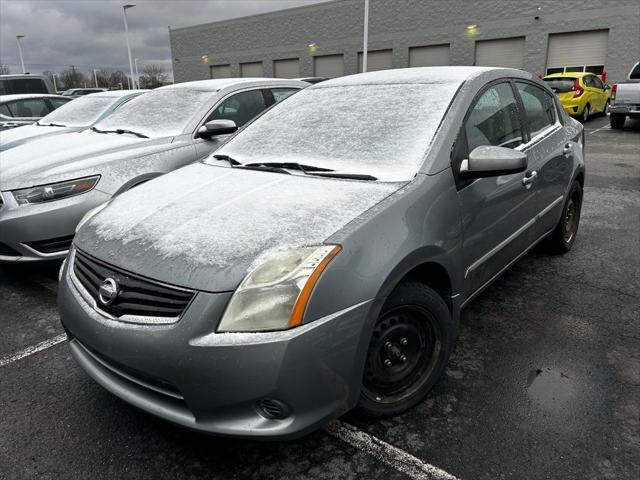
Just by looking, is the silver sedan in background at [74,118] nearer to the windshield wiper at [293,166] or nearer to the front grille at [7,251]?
the front grille at [7,251]

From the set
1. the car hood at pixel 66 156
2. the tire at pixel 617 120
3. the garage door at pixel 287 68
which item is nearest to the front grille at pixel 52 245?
the car hood at pixel 66 156

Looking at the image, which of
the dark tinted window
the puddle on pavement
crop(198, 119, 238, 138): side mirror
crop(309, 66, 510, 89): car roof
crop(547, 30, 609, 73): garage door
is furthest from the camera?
crop(547, 30, 609, 73): garage door

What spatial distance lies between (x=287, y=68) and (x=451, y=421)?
33.3m

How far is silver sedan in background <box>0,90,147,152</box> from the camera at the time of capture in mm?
6125

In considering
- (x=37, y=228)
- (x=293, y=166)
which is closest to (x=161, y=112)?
(x=37, y=228)

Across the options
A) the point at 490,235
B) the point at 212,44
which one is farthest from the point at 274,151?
the point at 212,44

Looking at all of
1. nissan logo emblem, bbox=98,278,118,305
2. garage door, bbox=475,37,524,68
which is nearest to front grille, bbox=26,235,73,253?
nissan logo emblem, bbox=98,278,118,305

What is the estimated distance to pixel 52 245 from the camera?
12.3 ft

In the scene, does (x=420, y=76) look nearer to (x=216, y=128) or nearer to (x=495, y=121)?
(x=495, y=121)

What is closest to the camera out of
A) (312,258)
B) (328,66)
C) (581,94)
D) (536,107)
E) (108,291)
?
(312,258)

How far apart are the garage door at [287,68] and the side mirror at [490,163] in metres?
31.7

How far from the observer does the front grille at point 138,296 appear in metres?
1.82

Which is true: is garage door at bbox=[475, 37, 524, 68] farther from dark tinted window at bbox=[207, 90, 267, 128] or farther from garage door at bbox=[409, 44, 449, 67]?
dark tinted window at bbox=[207, 90, 267, 128]

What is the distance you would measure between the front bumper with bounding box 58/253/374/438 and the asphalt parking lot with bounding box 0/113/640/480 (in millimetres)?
341
